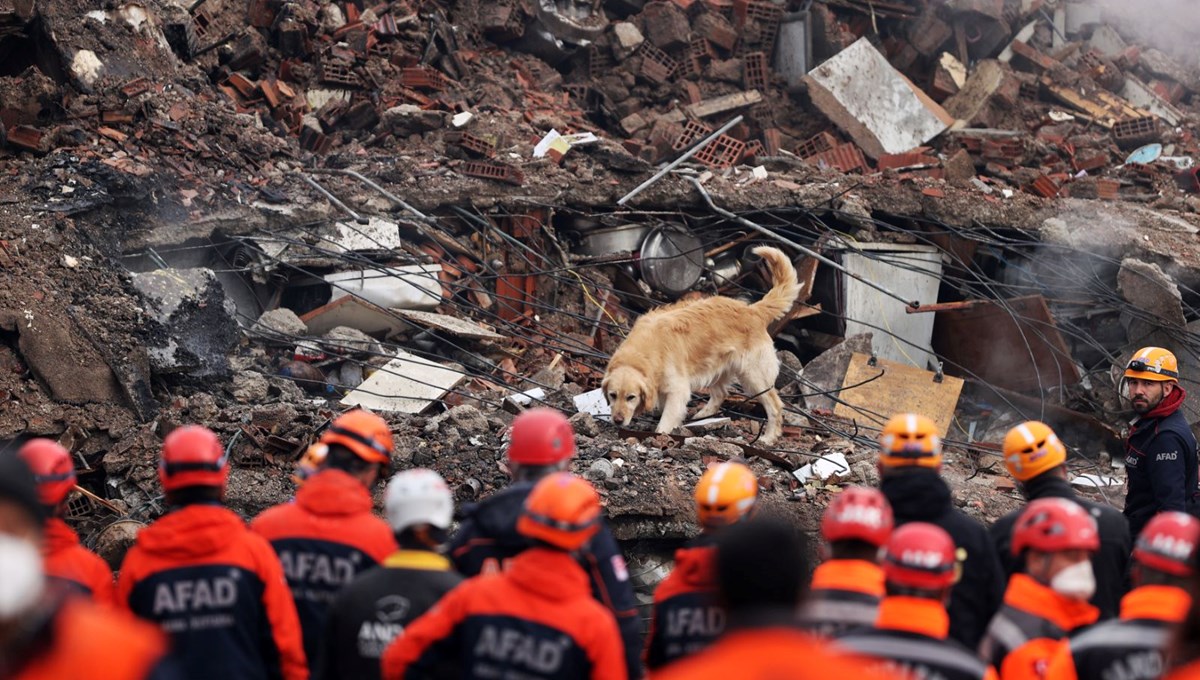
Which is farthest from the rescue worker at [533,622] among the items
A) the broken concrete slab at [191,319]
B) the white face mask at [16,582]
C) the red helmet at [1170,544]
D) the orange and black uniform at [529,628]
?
the broken concrete slab at [191,319]

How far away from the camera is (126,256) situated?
38.3ft

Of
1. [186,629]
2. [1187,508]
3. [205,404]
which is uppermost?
[186,629]

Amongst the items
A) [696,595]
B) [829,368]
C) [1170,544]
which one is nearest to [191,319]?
[829,368]

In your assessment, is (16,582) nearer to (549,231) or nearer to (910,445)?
(910,445)

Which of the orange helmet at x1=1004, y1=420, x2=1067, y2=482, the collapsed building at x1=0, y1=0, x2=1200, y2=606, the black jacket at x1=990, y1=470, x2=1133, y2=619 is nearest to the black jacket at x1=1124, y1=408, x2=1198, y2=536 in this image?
the black jacket at x1=990, y1=470, x2=1133, y2=619

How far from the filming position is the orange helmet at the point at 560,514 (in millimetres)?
3887

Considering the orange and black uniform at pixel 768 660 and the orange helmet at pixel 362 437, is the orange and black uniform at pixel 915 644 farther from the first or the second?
the orange helmet at pixel 362 437

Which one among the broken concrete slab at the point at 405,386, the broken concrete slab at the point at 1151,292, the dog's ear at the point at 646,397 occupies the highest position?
the dog's ear at the point at 646,397

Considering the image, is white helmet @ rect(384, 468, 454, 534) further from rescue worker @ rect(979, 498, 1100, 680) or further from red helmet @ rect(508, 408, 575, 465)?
rescue worker @ rect(979, 498, 1100, 680)

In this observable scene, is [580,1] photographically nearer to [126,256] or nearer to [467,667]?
[126,256]

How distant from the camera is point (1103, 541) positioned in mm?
5391

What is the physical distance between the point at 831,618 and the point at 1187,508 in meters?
4.43

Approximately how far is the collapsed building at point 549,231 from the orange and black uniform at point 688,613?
4639 mm

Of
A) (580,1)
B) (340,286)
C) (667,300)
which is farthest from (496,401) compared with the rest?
(580,1)
